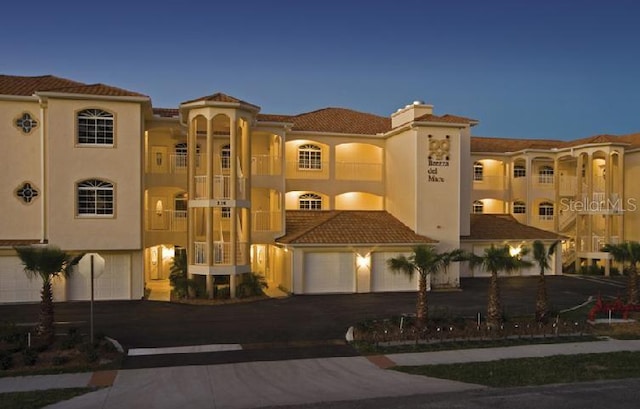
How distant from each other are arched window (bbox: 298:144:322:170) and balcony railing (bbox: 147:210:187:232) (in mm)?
7722

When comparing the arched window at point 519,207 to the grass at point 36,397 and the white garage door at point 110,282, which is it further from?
the grass at point 36,397

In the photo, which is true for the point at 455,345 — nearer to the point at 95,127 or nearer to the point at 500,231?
the point at 95,127

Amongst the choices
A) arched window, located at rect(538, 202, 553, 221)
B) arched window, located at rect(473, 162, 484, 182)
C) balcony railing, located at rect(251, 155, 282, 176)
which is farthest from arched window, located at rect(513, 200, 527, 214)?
balcony railing, located at rect(251, 155, 282, 176)

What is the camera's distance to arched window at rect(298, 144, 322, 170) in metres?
30.9

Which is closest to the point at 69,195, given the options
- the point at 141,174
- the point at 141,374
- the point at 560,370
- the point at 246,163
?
the point at 141,174

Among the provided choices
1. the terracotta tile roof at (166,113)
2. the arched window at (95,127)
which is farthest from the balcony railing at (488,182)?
the arched window at (95,127)

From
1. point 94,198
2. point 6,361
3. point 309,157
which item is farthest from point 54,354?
point 309,157

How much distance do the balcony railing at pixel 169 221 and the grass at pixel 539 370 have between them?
54.5 feet

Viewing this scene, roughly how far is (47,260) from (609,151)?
33.2 meters

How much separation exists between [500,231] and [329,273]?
1356 centimetres

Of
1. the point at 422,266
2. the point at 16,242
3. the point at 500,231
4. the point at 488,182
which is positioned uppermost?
the point at 488,182

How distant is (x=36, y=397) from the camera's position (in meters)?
10.3

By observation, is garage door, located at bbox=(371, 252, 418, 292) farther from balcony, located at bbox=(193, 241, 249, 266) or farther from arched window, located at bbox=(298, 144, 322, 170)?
arched window, located at bbox=(298, 144, 322, 170)

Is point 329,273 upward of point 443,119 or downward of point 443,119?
downward
